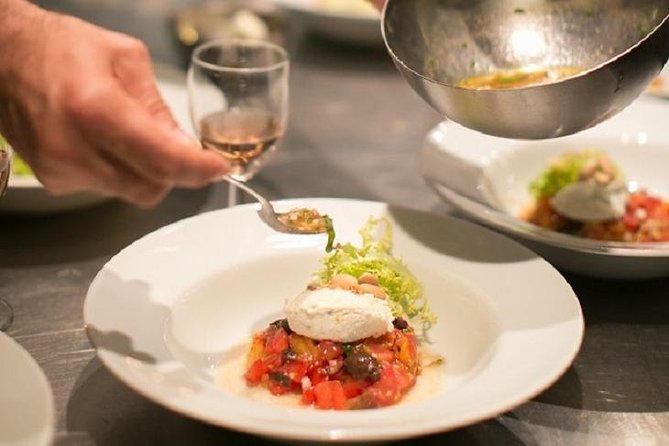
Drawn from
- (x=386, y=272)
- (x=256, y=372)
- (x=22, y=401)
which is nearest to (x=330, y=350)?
(x=256, y=372)

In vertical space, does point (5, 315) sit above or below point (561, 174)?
below

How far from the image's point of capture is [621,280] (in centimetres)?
184

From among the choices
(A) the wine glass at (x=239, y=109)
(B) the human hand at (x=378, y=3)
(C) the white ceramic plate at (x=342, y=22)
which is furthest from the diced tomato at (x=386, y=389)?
(C) the white ceramic plate at (x=342, y=22)

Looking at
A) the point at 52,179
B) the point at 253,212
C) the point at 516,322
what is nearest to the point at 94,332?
the point at 52,179

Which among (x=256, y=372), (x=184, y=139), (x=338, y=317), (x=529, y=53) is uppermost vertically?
(x=184, y=139)

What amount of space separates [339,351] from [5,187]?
2.23ft

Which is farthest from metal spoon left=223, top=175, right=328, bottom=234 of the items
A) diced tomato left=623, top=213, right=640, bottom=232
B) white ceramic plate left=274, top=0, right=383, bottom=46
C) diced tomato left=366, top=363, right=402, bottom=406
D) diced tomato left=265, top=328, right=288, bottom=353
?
white ceramic plate left=274, top=0, right=383, bottom=46

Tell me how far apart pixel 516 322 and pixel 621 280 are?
0.52 m

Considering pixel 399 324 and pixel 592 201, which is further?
pixel 592 201

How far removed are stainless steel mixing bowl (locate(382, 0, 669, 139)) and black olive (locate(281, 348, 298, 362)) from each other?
0.52 metres

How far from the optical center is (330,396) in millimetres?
1356

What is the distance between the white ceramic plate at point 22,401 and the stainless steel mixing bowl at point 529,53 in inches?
31.9

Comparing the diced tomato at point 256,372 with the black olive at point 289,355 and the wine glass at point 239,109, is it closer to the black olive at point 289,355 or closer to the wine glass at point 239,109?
→ the black olive at point 289,355

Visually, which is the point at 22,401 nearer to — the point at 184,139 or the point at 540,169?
the point at 184,139
